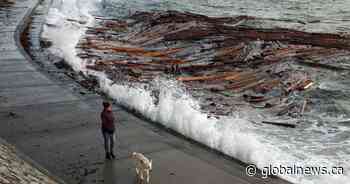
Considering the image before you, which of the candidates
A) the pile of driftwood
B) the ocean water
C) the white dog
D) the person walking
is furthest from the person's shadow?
the pile of driftwood

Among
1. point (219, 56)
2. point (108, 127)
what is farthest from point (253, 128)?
point (219, 56)

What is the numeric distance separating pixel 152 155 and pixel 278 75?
9221 millimetres

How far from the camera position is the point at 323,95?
1783 centimetres

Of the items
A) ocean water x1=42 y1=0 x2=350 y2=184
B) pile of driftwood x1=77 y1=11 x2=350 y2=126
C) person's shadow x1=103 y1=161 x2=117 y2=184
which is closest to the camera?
person's shadow x1=103 y1=161 x2=117 y2=184

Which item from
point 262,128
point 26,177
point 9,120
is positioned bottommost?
point 262,128

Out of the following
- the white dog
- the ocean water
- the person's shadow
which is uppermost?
the white dog

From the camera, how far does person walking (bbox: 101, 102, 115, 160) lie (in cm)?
1045

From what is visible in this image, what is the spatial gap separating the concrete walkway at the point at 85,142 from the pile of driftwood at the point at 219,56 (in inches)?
136

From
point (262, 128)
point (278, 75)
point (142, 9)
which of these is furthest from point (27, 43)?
point (142, 9)

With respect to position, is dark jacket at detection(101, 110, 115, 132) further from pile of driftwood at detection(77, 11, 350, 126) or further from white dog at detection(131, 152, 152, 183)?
pile of driftwood at detection(77, 11, 350, 126)

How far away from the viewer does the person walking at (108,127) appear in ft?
34.3

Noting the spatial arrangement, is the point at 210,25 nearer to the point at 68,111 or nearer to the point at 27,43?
the point at 27,43

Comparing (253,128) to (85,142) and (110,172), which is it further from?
(110,172)

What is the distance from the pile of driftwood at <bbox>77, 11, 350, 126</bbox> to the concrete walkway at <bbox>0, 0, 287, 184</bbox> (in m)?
3.45
